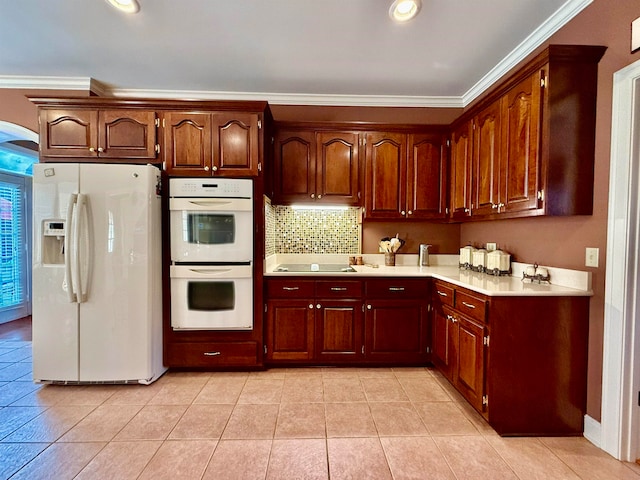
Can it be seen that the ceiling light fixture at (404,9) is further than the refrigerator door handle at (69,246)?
No

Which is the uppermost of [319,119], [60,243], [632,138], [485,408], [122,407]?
[319,119]

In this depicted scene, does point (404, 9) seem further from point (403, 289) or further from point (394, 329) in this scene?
point (394, 329)

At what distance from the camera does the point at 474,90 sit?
3.12 metres

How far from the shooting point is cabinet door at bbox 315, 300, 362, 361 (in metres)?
2.81

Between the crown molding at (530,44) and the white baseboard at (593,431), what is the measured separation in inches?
99.5

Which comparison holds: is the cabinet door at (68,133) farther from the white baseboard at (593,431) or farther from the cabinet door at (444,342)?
the white baseboard at (593,431)

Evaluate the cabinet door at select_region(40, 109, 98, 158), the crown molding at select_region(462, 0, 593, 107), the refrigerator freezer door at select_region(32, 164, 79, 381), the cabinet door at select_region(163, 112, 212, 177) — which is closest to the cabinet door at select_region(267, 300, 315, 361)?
the cabinet door at select_region(163, 112, 212, 177)

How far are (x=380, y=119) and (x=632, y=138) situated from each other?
2.15 metres

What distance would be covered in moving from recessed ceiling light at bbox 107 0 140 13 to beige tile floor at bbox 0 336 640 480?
2.68 metres

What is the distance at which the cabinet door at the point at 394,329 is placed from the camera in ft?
9.23

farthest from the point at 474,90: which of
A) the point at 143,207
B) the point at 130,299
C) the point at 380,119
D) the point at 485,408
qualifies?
the point at 130,299

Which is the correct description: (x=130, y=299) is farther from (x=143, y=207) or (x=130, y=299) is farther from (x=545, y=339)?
(x=545, y=339)

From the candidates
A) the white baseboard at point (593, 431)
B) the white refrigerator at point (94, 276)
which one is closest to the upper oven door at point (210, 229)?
the white refrigerator at point (94, 276)

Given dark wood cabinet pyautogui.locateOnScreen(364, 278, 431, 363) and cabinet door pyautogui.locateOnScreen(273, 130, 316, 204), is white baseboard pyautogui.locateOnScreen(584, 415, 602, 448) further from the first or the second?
cabinet door pyautogui.locateOnScreen(273, 130, 316, 204)
